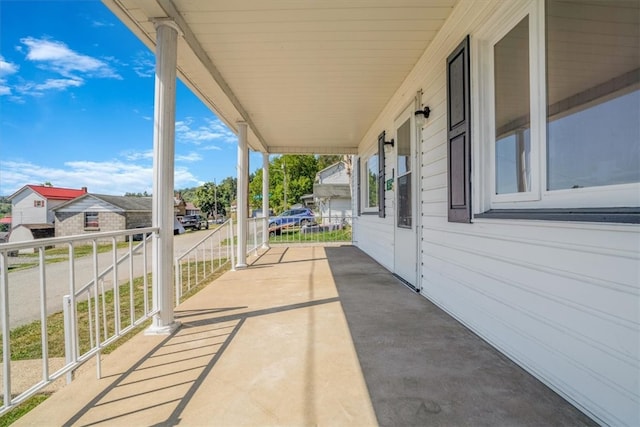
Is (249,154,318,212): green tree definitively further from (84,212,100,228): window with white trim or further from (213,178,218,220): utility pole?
(84,212,100,228): window with white trim

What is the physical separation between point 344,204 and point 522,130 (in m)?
18.8

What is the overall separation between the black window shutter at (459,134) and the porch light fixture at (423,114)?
0.57m

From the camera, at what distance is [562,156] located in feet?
5.28

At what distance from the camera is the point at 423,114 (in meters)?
3.36

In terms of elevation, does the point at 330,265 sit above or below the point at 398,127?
below

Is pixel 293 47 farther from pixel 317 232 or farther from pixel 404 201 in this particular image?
pixel 317 232

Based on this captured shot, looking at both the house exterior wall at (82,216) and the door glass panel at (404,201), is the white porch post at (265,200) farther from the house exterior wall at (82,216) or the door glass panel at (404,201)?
the house exterior wall at (82,216)

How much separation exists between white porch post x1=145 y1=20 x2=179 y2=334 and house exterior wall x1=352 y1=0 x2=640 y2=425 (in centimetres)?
236

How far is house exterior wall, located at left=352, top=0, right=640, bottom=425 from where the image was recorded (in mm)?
1265

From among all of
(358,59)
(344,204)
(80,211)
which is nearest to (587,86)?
(358,59)

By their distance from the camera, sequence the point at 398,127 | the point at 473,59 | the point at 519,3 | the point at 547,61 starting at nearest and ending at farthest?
the point at 547,61 → the point at 519,3 → the point at 473,59 → the point at 398,127

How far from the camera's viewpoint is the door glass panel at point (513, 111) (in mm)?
1881

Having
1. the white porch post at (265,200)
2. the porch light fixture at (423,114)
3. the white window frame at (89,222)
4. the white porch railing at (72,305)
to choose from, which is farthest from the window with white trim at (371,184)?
the white window frame at (89,222)

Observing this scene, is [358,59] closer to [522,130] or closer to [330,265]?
[522,130]
